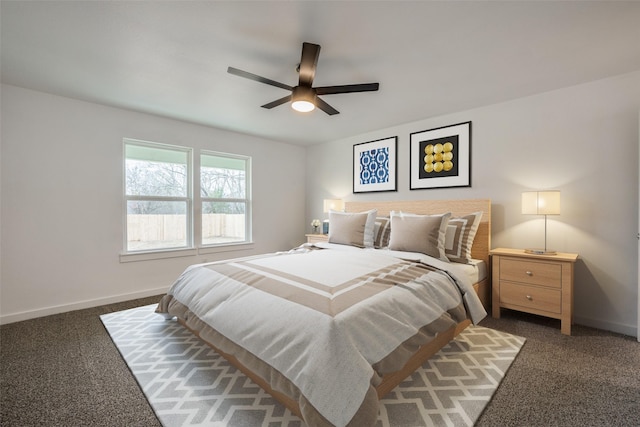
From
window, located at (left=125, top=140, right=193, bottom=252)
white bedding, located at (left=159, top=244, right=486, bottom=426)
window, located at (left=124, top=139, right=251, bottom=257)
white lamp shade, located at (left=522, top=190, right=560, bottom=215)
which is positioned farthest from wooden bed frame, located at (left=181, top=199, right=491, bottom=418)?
window, located at (left=125, top=140, right=193, bottom=252)

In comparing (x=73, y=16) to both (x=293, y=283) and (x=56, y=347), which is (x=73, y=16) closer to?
(x=293, y=283)

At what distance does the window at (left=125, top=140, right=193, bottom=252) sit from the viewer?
3648 millimetres

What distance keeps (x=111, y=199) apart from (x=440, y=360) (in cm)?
392

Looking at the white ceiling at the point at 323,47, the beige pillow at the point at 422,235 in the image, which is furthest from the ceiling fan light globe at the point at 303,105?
the beige pillow at the point at 422,235

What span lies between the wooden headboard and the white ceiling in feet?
3.87

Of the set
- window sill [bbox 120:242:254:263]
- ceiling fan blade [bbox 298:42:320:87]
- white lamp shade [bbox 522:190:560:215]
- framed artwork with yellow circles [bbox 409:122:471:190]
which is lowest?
window sill [bbox 120:242:254:263]

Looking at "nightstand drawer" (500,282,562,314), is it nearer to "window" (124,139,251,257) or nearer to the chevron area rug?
the chevron area rug

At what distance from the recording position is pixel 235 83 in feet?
9.02

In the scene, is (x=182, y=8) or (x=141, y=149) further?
(x=141, y=149)

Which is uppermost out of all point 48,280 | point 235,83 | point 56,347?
point 235,83

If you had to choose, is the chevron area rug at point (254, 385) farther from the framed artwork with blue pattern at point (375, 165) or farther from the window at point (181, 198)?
the framed artwork with blue pattern at point (375, 165)

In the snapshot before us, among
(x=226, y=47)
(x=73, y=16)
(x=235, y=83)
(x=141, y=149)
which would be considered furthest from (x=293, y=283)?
(x=141, y=149)

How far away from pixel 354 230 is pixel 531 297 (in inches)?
73.9

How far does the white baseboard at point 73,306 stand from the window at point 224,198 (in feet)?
3.25
